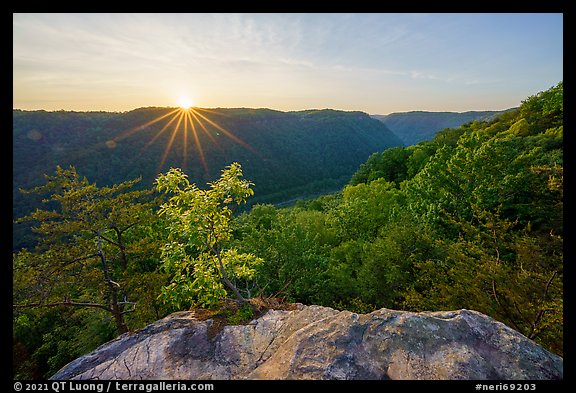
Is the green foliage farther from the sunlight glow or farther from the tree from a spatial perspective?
the sunlight glow

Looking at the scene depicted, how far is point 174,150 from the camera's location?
126688 millimetres

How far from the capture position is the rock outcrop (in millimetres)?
4484

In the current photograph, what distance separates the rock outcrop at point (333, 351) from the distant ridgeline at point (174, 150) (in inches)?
2677

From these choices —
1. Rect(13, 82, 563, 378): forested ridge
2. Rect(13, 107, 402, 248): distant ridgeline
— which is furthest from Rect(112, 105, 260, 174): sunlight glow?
Rect(13, 82, 563, 378): forested ridge

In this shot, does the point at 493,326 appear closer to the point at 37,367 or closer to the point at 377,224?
the point at 377,224

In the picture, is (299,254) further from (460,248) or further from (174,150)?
(174,150)

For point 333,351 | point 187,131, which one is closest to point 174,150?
point 187,131

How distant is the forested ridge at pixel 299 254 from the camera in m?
7.05

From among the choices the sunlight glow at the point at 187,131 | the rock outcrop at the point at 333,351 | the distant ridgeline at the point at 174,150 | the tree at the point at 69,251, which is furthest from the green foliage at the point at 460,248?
the sunlight glow at the point at 187,131

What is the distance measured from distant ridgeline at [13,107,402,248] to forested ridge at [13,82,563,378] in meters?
57.0

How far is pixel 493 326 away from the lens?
5.20 meters
